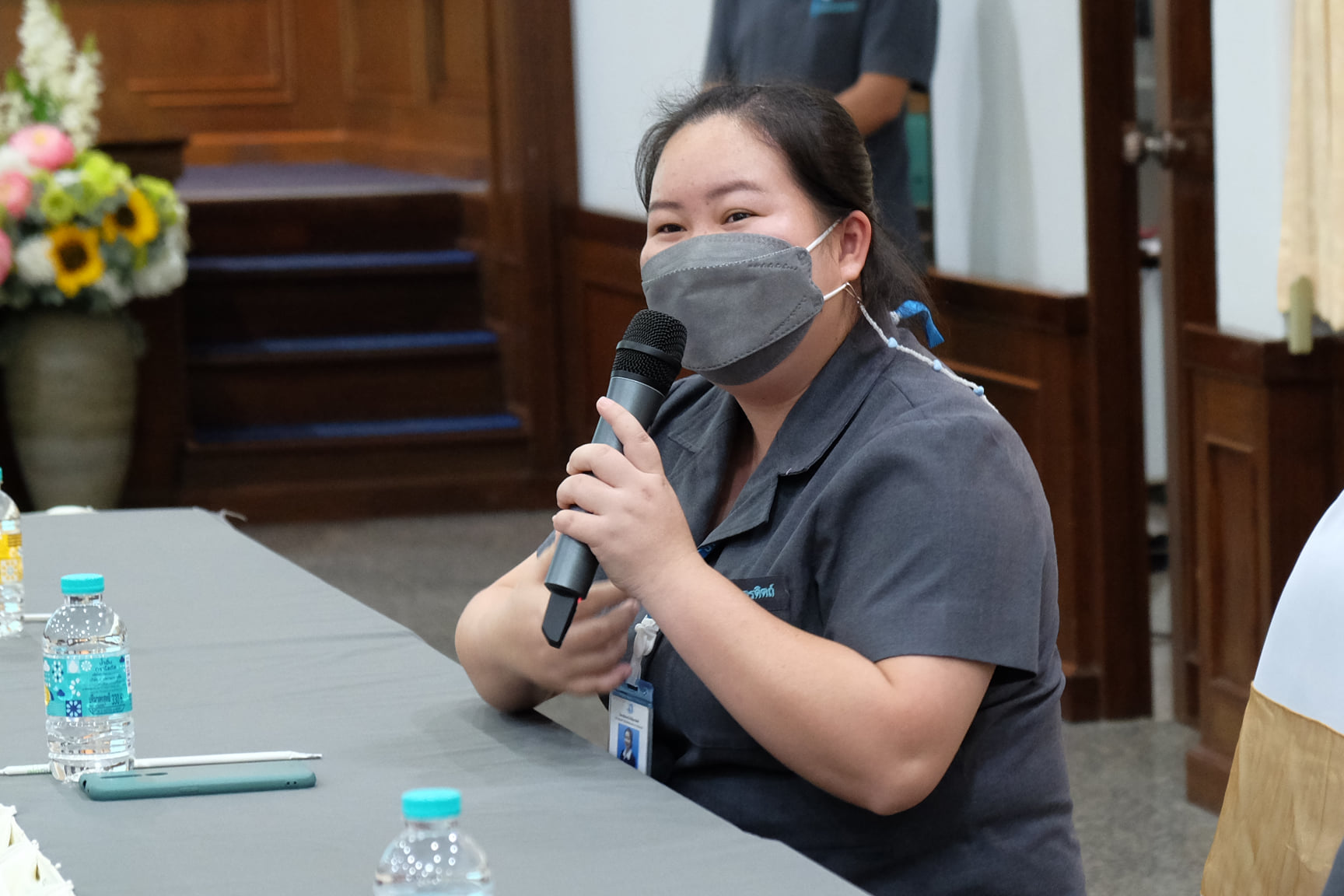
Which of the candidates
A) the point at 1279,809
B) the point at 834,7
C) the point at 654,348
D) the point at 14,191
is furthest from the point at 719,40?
the point at 1279,809

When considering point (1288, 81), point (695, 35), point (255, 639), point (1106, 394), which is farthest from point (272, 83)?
point (255, 639)

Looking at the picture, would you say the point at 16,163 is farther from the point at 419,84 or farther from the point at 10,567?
the point at 10,567

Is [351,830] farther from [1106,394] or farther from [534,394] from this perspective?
[534,394]

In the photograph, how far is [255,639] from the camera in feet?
5.97

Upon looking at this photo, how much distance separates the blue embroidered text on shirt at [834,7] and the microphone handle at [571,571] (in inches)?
97.5

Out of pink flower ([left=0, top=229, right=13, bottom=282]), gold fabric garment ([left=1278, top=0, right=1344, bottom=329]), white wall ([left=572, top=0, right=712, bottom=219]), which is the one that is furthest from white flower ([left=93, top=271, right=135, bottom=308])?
gold fabric garment ([left=1278, top=0, right=1344, bottom=329])

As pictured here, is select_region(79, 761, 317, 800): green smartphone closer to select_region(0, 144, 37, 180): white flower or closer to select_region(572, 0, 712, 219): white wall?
select_region(572, 0, 712, 219): white wall

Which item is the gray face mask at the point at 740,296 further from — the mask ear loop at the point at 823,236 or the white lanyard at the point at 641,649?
the white lanyard at the point at 641,649

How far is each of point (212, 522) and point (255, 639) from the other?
28.4 inches

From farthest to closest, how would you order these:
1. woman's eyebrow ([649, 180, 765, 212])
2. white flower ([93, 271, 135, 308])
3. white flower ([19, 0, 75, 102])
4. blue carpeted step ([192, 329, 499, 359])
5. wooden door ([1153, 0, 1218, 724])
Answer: blue carpeted step ([192, 329, 499, 359]) < white flower ([19, 0, 75, 102]) < white flower ([93, 271, 135, 308]) < wooden door ([1153, 0, 1218, 724]) < woman's eyebrow ([649, 180, 765, 212])

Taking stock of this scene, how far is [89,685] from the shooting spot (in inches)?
52.6

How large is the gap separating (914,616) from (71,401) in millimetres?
4228

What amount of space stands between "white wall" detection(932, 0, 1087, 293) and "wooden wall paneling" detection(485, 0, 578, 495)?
201cm

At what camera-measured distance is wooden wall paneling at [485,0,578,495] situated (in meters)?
5.68
